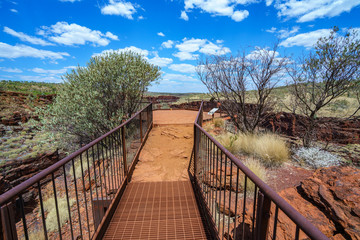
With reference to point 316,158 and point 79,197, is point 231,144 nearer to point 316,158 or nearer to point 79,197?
point 316,158

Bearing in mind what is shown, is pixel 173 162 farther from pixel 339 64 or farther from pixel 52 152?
pixel 52 152

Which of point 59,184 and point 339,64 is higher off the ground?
point 339,64

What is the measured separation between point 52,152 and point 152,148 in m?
7.31

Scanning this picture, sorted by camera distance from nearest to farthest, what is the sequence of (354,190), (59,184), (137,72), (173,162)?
(354,190) < (173,162) < (59,184) < (137,72)

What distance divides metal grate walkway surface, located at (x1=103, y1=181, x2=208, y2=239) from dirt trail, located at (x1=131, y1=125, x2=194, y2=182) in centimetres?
64

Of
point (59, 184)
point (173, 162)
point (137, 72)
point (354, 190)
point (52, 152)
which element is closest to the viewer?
point (354, 190)

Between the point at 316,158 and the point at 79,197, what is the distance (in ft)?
26.0

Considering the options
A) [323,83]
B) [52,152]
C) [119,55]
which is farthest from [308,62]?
[52,152]

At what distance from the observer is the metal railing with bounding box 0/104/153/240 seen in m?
1.30

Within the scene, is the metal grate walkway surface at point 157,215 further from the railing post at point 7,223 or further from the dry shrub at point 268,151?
the dry shrub at point 268,151

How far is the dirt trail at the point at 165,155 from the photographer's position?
4777 mm

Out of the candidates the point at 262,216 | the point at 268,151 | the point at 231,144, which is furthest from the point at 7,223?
the point at 268,151

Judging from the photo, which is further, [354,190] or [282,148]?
[282,148]

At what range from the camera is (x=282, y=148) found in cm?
579
